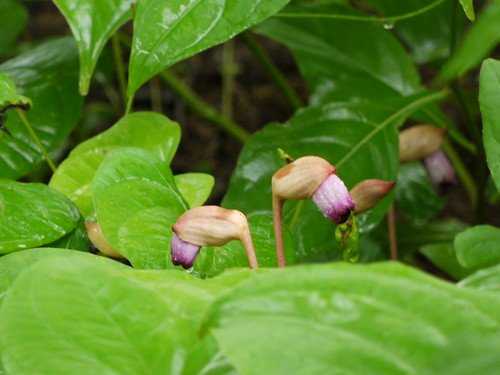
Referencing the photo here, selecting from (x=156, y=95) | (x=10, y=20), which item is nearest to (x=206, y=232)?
(x=10, y=20)

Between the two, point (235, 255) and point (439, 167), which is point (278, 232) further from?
point (439, 167)

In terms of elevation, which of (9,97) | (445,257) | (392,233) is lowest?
(445,257)

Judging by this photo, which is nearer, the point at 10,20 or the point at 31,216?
the point at 31,216

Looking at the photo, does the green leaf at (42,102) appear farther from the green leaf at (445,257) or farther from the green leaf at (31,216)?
the green leaf at (445,257)

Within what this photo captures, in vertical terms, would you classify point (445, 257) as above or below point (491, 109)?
below

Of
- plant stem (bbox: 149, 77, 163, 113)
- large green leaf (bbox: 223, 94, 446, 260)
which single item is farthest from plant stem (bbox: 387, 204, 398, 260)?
plant stem (bbox: 149, 77, 163, 113)

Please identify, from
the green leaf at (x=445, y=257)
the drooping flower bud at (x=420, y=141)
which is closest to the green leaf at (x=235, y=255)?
the drooping flower bud at (x=420, y=141)
